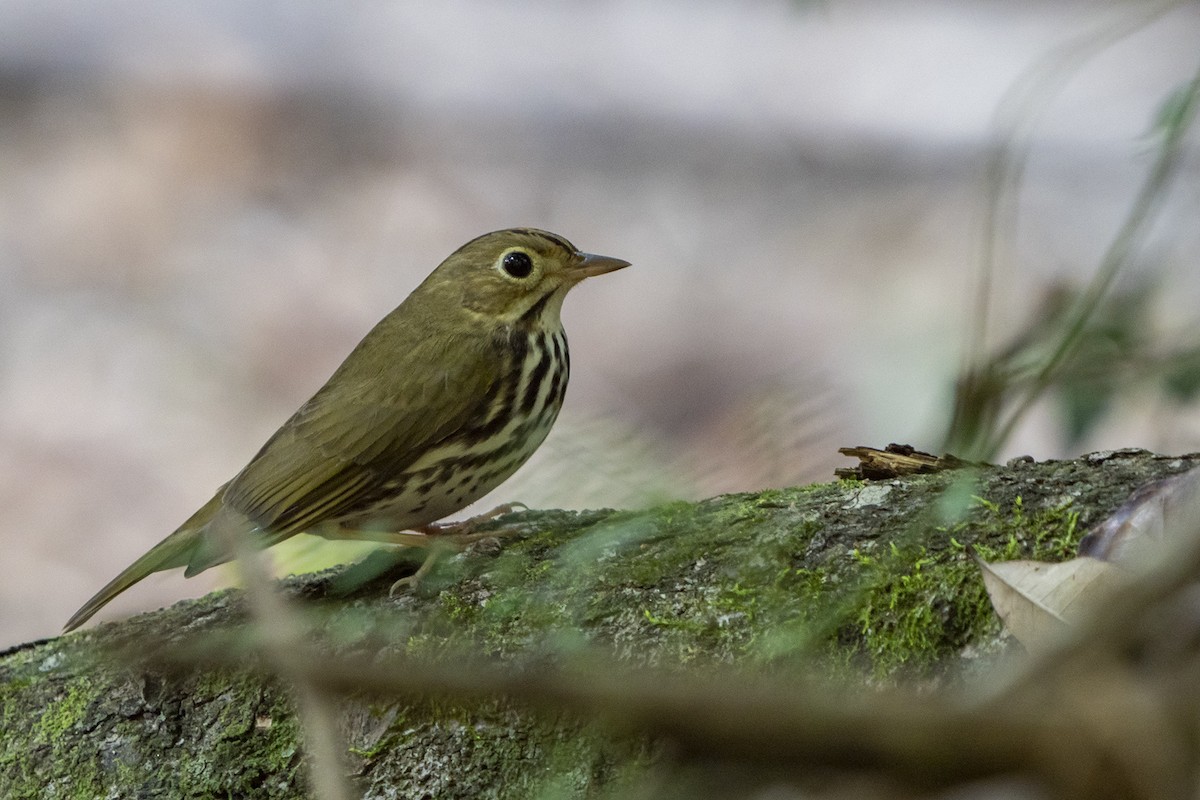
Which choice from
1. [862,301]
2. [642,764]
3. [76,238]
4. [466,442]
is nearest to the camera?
[642,764]

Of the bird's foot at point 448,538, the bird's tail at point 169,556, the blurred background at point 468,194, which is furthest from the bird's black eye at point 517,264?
the blurred background at point 468,194

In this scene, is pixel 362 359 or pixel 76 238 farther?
pixel 76 238

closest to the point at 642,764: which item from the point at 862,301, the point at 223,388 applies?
the point at 862,301

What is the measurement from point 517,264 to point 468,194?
3104mm

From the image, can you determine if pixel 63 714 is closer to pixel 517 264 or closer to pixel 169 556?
pixel 169 556

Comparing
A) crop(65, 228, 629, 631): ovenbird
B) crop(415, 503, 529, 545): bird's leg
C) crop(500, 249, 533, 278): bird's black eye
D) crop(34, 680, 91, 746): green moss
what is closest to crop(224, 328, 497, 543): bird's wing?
crop(65, 228, 629, 631): ovenbird

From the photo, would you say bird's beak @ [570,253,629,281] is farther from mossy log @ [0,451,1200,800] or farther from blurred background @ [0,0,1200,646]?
blurred background @ [0,0,1200,646]

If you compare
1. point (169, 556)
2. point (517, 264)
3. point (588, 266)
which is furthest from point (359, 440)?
point (588, 266)

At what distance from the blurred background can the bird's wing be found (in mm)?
1350

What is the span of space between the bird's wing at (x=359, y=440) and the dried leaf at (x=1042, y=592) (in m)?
1.34

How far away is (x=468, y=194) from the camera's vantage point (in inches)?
232

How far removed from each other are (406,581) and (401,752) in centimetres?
39

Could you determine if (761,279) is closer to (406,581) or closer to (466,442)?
(466,442)

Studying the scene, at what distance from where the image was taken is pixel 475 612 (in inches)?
71.9
